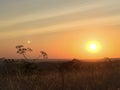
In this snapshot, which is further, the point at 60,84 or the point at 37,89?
the point at 60,84

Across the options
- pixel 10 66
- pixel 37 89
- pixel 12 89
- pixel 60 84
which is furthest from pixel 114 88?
pixel 10 66

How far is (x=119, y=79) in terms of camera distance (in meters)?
13.8

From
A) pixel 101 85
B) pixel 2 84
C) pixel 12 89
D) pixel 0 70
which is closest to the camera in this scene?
pixel 12 89

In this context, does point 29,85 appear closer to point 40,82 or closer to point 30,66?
point 40,82

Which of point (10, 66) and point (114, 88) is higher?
point (10, 66)

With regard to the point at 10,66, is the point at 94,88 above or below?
below

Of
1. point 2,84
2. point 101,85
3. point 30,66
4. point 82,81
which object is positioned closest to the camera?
point 2,84

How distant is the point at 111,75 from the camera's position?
14797 mm

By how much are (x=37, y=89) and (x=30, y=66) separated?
5.28 m

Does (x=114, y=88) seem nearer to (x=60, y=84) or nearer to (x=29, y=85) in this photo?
(x=60, y=84)

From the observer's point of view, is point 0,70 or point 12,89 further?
point 0,70

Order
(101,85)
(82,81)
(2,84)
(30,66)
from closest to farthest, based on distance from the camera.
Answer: (2,84) → (101,85) → (82,81) → (30,66)

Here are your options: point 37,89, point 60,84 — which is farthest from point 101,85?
point 37,89

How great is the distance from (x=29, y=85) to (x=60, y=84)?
3.88 feet
